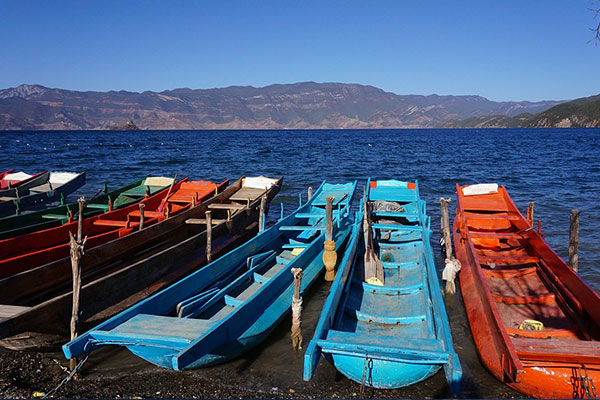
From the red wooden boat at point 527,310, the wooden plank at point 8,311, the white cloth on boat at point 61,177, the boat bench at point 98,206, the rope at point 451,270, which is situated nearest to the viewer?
the red wooden boat at point 527,310

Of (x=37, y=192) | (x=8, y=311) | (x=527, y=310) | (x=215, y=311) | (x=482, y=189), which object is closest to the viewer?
(x=8, y=311)

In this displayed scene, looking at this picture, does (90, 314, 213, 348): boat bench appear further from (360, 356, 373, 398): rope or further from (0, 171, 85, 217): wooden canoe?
(0, 171, 85, 217): wooden canoe

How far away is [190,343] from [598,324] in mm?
6821

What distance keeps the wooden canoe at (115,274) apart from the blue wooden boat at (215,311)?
162 cm

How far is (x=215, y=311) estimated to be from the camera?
8602mm

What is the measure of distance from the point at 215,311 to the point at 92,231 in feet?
20.1

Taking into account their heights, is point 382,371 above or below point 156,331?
below

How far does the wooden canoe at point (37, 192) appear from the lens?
1684 centimetres

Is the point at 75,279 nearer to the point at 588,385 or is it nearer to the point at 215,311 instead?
the point at 215,311

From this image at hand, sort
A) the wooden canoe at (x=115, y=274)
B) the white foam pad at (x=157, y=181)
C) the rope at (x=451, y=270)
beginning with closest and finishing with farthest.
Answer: the wooden canoe at (x=115, y=274) → the rope at (x=451, y=270) → the white foam pad at (x=157, y=181)

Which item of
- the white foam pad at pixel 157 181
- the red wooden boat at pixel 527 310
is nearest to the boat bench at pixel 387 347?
the red wooden boat at pixel 527 310

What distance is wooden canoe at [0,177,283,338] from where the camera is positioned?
742 centimetres

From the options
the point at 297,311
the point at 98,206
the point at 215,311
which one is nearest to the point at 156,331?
the point at 215,311

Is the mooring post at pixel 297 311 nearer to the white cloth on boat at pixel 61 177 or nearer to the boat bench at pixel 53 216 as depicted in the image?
the boat bench at pixel 53 216
